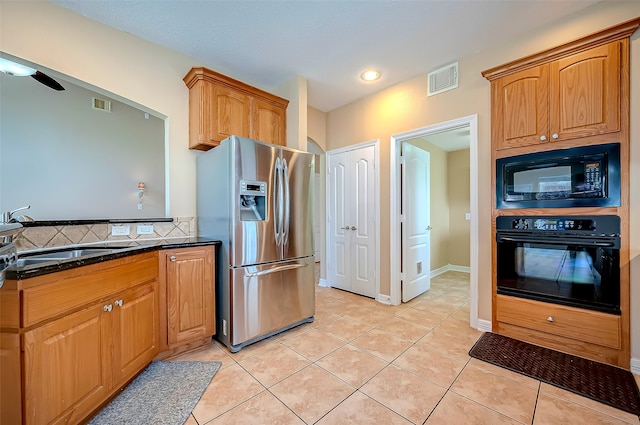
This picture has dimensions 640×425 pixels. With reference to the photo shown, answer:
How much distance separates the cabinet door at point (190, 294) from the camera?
77.2 inches

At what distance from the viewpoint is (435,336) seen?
7.71ft

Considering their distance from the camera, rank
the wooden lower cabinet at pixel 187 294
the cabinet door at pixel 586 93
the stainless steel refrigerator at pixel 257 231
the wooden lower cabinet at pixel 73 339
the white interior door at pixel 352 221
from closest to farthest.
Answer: the wooden lower cabinet at pixel 73 339, the cabinet door at pixel 586 93, the wooden lower cabinet at pixel 187 294, the stainless steel refrigerator at pixel 257 231, the white interior door at pixel 352 221

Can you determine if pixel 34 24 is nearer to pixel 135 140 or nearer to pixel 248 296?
pixel 135 140

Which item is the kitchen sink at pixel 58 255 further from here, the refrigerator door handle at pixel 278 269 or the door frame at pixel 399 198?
the door frame at pixel 399 198

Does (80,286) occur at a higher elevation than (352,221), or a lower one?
lower

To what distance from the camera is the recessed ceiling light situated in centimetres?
286

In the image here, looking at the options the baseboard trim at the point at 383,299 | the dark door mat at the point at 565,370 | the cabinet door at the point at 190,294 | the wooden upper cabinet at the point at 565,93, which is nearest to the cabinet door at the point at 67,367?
the cabinet door at the point at 190,294

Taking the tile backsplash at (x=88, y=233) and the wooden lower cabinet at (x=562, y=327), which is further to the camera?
the wooden lower cabinet at (x=562, y=327)

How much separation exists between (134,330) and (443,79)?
3.56 m

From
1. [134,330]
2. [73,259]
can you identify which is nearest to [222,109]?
[73,259]

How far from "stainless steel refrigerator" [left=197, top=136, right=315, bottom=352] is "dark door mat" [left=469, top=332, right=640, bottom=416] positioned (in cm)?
168

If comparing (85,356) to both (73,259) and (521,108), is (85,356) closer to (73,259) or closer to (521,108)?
(73,259)

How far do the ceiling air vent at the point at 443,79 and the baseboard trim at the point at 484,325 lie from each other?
240 cm

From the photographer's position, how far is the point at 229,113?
252cm
